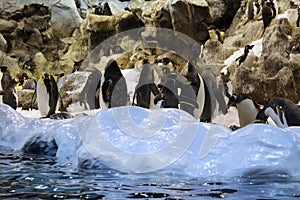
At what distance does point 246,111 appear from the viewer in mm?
6805

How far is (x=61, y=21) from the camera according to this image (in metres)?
22.8

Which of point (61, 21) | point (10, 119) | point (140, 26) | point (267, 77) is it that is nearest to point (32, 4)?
point (61, 21)

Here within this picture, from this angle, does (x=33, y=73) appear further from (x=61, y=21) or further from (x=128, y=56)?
(x=128, y=56)

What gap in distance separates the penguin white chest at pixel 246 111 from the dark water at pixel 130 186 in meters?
3.60

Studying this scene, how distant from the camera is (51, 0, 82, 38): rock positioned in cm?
2277

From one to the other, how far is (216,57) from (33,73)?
35.9 feet

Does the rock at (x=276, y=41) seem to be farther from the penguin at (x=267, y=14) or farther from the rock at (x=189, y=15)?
the rock at (x=189, y=15)

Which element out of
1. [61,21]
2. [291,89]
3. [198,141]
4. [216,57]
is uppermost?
[61,21]

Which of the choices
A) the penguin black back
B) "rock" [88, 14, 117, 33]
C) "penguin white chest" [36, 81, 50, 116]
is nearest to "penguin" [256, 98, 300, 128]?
the penguin black back

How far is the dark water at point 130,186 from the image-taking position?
2.56 meters

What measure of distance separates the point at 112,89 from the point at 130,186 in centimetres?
581

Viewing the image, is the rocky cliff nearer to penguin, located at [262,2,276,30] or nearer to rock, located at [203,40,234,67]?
rock, located at [203,40,234,67]

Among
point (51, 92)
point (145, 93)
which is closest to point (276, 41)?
point (145, 93)

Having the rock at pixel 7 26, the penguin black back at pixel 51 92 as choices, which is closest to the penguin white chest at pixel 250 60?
the penguin black back at pixel 51 92
